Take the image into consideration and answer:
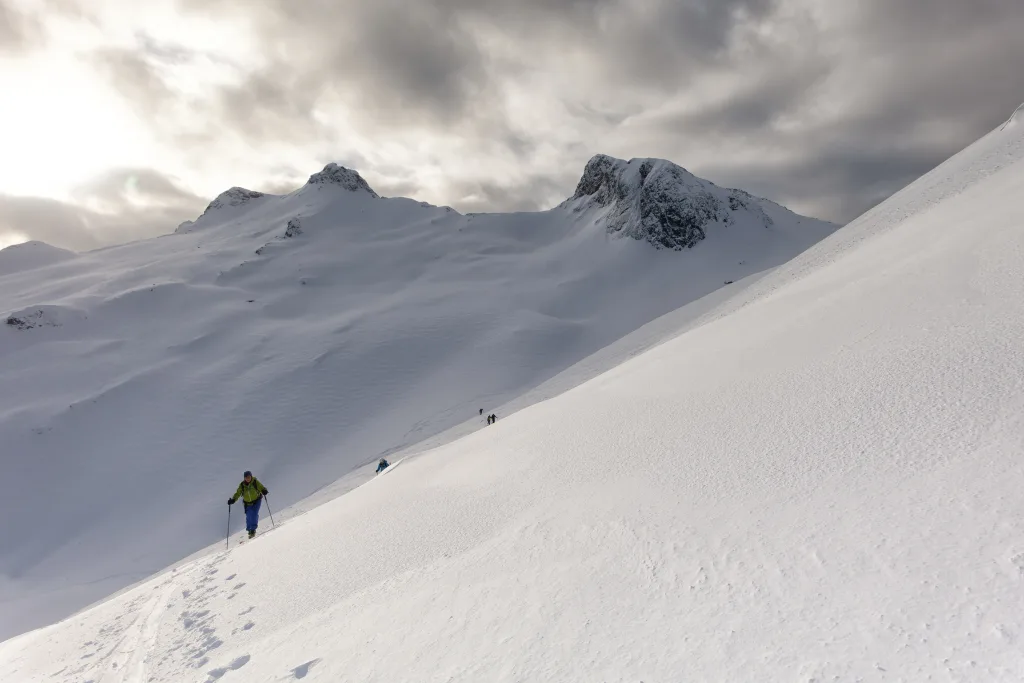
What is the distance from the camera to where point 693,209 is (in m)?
103

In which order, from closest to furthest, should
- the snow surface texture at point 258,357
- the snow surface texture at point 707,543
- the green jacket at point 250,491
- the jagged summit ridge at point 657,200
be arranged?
the snow surface texture at point 707,543 < the green jacket at point 250,491 < the snow surface texture at point 258,357 < the jagged summit ridge at point 657,200

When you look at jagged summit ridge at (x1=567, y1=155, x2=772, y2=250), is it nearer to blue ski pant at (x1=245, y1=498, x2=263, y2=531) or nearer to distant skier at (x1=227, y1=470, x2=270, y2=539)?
distant skier at (x1=227, y1=470, x2=270, y2=539)

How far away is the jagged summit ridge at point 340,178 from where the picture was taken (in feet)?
421

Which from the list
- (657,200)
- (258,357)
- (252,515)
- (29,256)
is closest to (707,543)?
(252,515)

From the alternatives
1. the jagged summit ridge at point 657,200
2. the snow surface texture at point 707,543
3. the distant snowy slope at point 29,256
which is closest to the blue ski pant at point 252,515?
the snow surface texture at point 707,543

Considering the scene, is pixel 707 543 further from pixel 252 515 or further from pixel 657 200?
pixel 657 200

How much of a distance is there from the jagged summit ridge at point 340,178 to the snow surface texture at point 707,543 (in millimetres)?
127415

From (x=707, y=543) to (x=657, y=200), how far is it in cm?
10432

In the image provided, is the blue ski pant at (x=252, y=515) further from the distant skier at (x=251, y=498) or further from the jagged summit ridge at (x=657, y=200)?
the jagged summit ridge at (x=657, y=200)

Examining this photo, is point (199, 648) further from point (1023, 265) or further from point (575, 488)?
point (1023, 265)

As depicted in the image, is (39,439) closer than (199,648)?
No

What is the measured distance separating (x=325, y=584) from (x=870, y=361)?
28.0ft

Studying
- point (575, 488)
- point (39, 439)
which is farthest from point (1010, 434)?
point (39, 439)

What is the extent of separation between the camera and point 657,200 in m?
101
